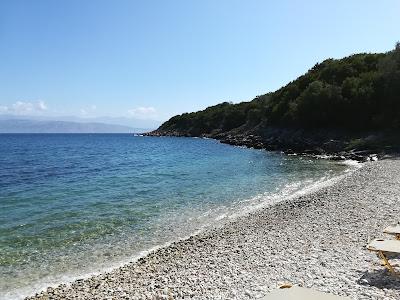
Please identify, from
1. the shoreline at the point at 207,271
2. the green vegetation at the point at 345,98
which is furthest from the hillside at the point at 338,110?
the shoreline at the point at 207,271

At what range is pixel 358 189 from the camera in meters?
25.4

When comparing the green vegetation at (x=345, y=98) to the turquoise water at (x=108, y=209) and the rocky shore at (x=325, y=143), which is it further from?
the turquoise water at (x=108, y=209)

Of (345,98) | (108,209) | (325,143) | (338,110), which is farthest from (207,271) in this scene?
(345,98)

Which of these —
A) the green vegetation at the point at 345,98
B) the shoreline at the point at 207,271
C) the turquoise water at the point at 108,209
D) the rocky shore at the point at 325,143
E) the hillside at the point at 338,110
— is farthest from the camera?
the green vegetation at the point at 345,98

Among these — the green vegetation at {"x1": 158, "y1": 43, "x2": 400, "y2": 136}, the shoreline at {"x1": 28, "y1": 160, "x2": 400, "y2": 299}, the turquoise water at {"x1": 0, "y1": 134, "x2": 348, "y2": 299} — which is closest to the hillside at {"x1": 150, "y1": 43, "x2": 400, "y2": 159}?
the green vegetation at {"x1": 158, "y1": 43, "x2": 400, "y2": 136}

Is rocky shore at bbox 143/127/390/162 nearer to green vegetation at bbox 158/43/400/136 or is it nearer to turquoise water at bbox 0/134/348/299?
green vegetation at bbox 158/43/400/136

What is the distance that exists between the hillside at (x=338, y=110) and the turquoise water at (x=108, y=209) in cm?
1875

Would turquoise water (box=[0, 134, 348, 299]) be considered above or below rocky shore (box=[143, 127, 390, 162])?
below

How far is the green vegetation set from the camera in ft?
196

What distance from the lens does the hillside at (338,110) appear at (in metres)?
58.6

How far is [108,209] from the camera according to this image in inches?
948

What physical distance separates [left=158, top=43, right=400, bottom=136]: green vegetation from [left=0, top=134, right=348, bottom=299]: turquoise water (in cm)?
2333

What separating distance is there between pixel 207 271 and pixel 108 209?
1286 centimetres

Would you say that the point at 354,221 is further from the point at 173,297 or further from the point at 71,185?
the point at 71,185
